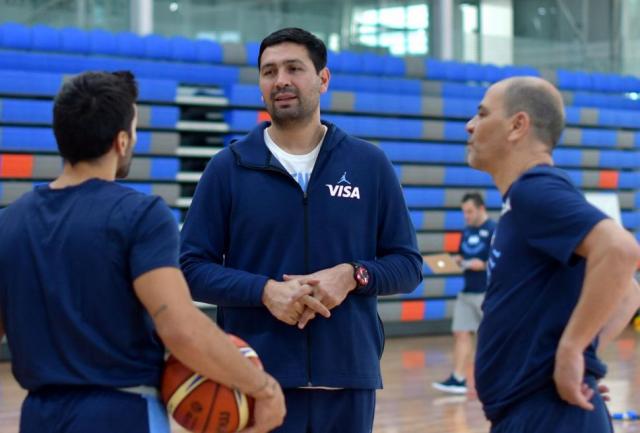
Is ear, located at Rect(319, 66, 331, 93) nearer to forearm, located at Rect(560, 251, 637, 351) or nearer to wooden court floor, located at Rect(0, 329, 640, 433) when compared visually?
forearm, located at Rect(560, 251, 637, 351)

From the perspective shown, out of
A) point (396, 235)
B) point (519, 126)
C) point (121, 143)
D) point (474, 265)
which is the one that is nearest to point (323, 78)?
point (396, 235)

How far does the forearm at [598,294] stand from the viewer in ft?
7.71

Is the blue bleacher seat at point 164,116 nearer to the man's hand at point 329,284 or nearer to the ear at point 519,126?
the man's hand at point 329,284

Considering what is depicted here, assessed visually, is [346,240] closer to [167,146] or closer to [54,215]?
[54,215]

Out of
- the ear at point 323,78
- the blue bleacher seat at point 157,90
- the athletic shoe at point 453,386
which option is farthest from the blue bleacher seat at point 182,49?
the ear at point 323,78

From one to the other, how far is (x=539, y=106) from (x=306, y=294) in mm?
819

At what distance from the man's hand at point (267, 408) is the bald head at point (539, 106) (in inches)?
35.3

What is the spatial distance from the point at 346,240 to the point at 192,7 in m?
8.88

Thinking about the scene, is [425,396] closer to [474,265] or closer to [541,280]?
[474,265]

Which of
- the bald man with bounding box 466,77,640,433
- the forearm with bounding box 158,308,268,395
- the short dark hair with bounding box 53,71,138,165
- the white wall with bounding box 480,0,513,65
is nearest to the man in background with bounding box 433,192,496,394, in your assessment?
the white wall with bounding box 480,0,513,65

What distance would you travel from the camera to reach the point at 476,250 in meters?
→ 9.08

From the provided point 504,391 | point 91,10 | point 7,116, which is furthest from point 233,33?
point 504,391

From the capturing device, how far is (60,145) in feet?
7.73

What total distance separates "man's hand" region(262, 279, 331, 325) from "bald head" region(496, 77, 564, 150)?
0.75 metres
